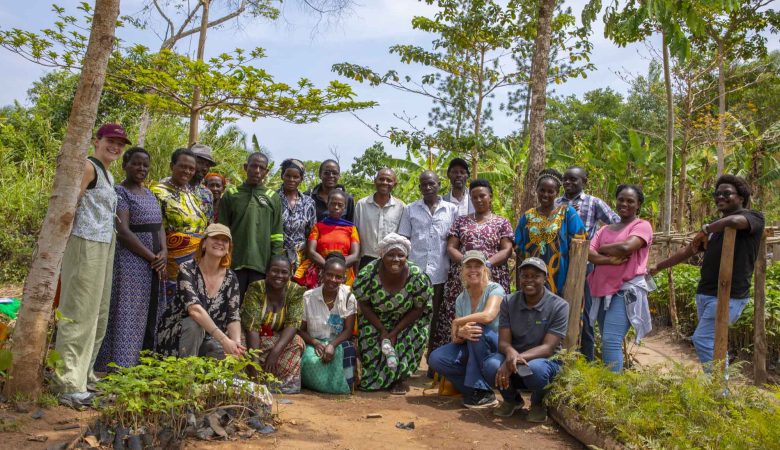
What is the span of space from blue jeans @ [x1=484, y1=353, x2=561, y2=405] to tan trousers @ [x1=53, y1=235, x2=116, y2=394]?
2.79 meters

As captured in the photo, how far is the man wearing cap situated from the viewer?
13.8 ft

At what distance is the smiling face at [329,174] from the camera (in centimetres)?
628

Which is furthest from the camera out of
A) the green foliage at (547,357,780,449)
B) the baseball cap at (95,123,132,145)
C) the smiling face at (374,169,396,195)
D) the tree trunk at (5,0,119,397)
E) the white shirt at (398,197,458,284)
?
the smiling face at (374,169,396,195)

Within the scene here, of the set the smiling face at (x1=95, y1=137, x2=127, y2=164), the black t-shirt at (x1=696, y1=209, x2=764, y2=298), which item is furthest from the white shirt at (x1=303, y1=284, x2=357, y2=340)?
the black t-shirt at (x1=696, y1=209, x2=764, y2=298)

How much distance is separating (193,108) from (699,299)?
6.42 meters

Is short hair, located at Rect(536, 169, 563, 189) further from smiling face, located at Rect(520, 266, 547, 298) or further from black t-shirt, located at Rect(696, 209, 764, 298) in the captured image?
black t-shirt, located at Rect(696, 209, 764, 298)

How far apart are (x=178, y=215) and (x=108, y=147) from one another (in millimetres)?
914

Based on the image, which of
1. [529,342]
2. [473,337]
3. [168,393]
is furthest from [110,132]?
[529,342]

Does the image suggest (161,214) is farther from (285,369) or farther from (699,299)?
(699,299)

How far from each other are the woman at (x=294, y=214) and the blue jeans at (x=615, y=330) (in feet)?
9.00

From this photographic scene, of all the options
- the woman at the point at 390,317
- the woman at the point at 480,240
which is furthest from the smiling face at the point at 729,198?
the woman at the point at 390,317

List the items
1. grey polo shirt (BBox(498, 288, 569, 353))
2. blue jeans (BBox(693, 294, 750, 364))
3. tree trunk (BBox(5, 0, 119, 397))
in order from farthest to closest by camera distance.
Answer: blue jeans (BBox(693, 294, 750, 364)), grey polo shirt (BBox(498, 288, 569, 353)), tree trunk (BBox(5, 0, 119, 397))

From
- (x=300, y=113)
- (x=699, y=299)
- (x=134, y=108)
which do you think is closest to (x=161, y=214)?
(x=300, y=113)

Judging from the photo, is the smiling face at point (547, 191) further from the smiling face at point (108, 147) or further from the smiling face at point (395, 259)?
the smiling face at point (108, 147)
